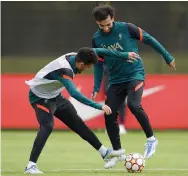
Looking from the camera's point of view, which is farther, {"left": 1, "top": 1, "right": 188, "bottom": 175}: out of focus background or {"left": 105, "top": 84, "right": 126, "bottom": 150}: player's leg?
{"left": 1, "top": 1, "right": 188, "bottom": 175}: out of focus background

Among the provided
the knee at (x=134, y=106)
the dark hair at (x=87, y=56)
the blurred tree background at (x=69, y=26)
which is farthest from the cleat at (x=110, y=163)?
the blurred tree background at (x=69, y=26)

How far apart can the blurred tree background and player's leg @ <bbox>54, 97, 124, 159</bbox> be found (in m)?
8.48

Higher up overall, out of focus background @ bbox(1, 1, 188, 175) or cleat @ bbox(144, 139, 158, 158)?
cleat @ bbox(144, 139, 158, 158)

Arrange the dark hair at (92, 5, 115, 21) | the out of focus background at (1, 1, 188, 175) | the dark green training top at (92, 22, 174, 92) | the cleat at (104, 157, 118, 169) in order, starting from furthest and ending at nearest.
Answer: the out of focus background at (1, 1, 188, 175) → the dark green training top at (92, 22, 174, 92) → the cleat at (104, 157, 118, 169) → the dark hair at (92, 5, 115, 21)

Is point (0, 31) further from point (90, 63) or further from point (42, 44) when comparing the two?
point (90, 63)

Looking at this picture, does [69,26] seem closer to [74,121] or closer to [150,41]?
[150,41]

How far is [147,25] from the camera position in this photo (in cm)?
1855

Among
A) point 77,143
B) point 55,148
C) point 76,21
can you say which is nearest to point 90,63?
point 55,148

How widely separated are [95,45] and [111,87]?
26.0 inches

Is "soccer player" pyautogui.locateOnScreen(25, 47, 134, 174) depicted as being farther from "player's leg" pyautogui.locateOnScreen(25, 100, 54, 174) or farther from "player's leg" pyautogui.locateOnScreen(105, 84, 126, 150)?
"player's leg" pyautogui.locateOnScreen(105, 84, 126, 150)

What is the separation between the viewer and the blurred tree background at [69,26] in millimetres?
18562

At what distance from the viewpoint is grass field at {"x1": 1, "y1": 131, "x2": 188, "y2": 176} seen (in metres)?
10.1

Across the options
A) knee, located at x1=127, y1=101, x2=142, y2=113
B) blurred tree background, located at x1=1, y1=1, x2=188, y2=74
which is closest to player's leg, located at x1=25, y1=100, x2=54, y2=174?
knee, located at x1=127, y1=101, x2=142, y2=113

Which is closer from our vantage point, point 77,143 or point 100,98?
point 77,143
